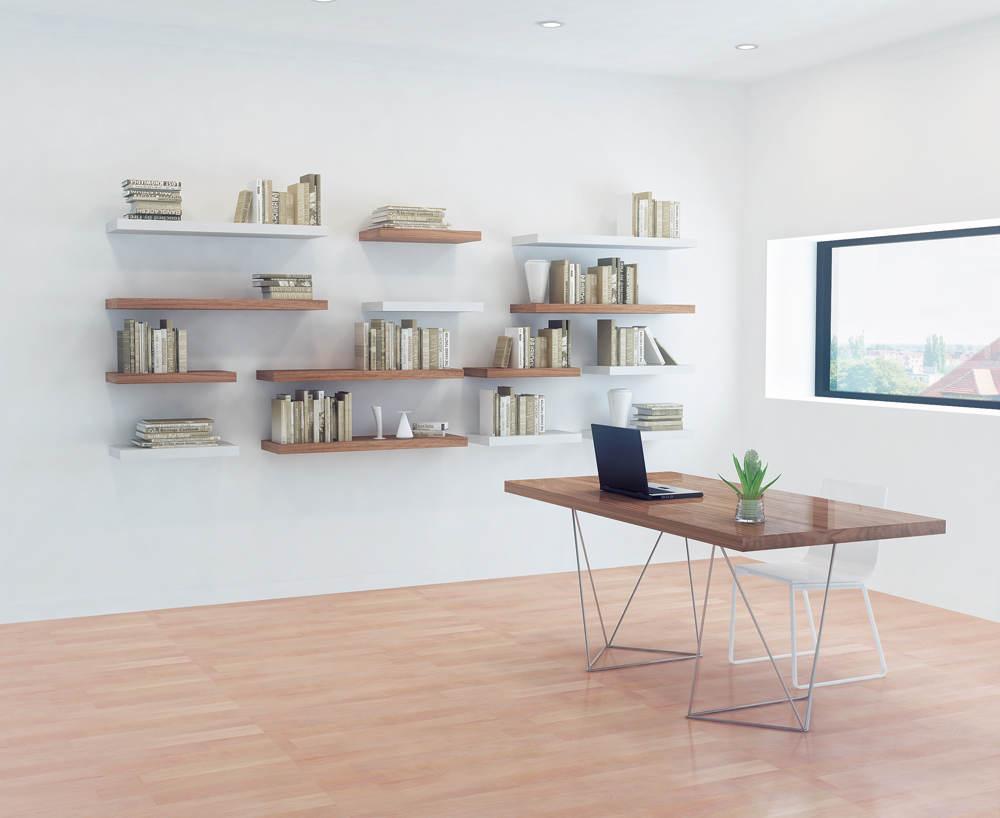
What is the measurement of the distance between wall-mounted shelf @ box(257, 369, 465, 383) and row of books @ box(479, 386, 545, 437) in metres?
0.25

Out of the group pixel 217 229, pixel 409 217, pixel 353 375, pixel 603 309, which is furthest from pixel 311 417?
pixel 603 309

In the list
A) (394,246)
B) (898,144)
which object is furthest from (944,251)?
(394,246)

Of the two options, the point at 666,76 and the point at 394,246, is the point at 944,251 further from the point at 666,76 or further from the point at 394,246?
the point at 394,246

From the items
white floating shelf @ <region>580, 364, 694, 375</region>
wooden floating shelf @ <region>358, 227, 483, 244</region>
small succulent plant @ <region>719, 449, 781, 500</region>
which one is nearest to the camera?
small succulent plant @ <region>719, 449, 781, 500</region>

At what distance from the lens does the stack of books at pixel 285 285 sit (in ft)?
16.3

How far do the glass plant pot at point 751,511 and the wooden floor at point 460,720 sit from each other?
2.42ft

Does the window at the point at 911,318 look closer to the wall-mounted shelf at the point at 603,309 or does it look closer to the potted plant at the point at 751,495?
the wall-mounted shelf at the point at 603,309

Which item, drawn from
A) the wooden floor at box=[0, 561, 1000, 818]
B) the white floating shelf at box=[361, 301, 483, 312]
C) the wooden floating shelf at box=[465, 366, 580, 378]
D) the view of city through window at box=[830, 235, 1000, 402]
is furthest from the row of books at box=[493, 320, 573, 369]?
the view of city through window at box=[830, 235, 1000, 402]

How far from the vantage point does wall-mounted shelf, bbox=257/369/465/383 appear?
196 inches

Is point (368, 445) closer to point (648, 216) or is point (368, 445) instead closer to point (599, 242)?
point (599, 242)

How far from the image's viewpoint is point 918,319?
5.52 meters

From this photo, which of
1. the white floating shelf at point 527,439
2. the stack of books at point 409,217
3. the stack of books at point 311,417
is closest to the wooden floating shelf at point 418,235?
the stack of books at point 409,217

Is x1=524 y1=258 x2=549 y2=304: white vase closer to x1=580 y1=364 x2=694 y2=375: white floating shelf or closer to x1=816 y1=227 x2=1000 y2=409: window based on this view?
x1=580 y1=364 x2=694 y2=375: white floating shelf

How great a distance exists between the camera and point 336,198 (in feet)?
17.4
